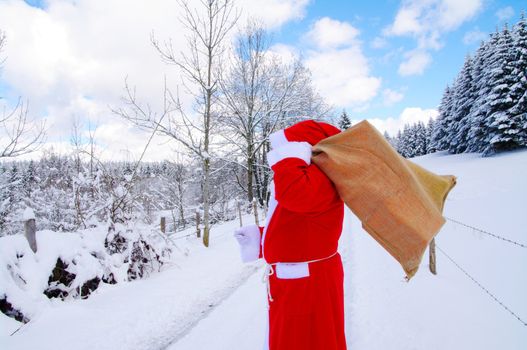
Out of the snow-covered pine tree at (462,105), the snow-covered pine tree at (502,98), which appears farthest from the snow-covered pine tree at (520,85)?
the snow-covered pine tree at (462,105)

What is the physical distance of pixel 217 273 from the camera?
19.0ft

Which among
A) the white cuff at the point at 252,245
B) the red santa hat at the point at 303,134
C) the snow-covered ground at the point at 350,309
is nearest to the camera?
the red santa hat at the point at 303,134

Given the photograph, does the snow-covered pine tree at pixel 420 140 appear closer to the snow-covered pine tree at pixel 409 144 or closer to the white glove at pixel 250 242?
the snow-covered pine tree at pixel 409 144

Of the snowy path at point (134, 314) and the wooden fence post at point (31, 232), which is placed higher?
the wooden fence post at point (31, 232)

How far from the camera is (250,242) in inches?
74.0

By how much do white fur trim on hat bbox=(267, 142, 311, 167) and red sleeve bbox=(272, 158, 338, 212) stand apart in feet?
0.06

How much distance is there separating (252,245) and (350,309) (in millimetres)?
2299

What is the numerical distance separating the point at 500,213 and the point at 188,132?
973 cm

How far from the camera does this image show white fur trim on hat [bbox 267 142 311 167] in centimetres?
129

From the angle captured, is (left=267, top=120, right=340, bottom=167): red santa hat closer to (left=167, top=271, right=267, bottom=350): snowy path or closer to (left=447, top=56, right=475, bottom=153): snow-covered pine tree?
(left=167, top=271, right=267, bottom=350): snowy path

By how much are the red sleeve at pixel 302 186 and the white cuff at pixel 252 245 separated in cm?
65

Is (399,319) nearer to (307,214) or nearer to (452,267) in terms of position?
(452,267)

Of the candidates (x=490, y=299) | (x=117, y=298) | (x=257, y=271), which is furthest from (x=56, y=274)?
(x=490, y=299)

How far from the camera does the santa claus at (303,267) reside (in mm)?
1426
